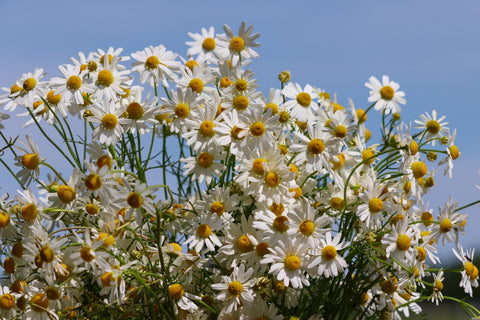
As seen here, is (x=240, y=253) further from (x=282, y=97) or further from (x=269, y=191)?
(x=282, y=97)

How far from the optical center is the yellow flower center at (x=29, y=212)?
1.06 meters

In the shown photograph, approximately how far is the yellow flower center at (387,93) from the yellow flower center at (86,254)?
0.73m

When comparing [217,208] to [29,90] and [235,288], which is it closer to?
[235,288]

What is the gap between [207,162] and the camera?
109 centimetres

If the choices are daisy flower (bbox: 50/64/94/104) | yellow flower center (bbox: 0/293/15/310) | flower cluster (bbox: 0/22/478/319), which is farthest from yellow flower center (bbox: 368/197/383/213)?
yellow flower center (bbox: 0/293/15/310)

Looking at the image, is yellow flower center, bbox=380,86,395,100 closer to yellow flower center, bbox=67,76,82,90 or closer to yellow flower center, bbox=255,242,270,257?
yellow flower center, bbox=255,242,270,257

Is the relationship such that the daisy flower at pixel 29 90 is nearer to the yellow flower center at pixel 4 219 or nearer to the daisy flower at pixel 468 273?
the yellow flower center at pixel 4 219

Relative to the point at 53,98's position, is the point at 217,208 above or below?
below

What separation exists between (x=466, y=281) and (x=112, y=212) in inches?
27.5

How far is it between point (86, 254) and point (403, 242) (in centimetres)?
53

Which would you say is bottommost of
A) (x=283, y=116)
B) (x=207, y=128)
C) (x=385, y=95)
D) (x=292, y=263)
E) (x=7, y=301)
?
(x=7, y=301)

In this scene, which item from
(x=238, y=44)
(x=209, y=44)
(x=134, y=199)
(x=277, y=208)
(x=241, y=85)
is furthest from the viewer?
(x=209, y=44)

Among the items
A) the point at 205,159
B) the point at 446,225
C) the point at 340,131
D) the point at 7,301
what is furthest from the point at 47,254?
the point at 446,225

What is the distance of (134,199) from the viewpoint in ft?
3.11
